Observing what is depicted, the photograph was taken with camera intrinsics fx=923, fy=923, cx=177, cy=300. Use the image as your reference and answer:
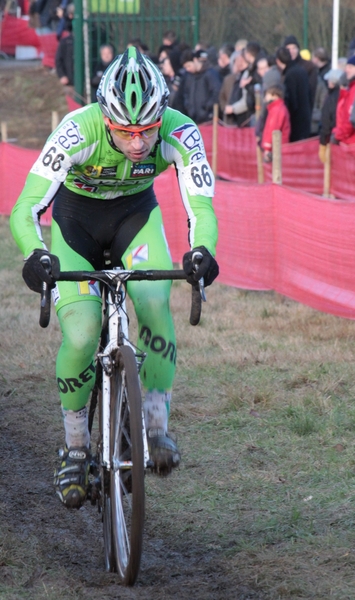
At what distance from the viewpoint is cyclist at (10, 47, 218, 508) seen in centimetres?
415

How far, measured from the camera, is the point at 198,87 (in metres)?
16.5

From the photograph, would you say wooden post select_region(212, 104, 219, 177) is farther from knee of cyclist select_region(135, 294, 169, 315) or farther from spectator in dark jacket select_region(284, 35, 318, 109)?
knee of cyclist select_region(135, 294, 169, 315)

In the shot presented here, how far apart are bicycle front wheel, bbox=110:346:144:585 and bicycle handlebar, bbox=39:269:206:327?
0.31 meters

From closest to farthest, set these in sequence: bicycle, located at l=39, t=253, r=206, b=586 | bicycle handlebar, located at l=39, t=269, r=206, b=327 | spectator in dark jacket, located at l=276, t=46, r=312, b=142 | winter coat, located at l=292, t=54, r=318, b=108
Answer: bicycle, located at l=39, t=253, r=206, b=586 → bicycle handlebar, located at l=39, t=269, r=206, b=327 → spectator in dark jacket, located at l=276, t=46, r=312, b=142 → winter coat, located at l=292, t=54, r=318, b=108

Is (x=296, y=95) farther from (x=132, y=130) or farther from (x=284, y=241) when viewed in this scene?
(x=132, y=130)

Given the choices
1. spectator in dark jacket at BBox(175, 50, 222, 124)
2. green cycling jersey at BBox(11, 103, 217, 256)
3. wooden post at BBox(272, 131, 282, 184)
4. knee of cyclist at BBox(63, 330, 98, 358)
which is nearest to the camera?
knee of cyclist at BBox(63, 330, 98, 358)

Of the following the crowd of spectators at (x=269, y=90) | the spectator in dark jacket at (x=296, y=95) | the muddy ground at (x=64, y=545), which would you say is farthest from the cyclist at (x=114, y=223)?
the spectator in dark jacket at (x=296, y=95)

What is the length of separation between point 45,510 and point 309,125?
32.5 ft

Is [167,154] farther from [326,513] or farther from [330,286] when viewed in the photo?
[330,286]

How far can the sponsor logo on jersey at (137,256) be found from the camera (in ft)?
14.5

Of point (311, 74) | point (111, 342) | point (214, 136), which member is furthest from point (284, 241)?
point (214, 136)

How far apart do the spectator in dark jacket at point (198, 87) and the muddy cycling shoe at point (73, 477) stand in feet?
42.2

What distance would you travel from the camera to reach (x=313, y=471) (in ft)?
17.4

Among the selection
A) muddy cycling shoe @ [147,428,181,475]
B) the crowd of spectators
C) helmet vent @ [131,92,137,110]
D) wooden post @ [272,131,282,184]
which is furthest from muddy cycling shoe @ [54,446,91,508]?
the crowd of spectators
